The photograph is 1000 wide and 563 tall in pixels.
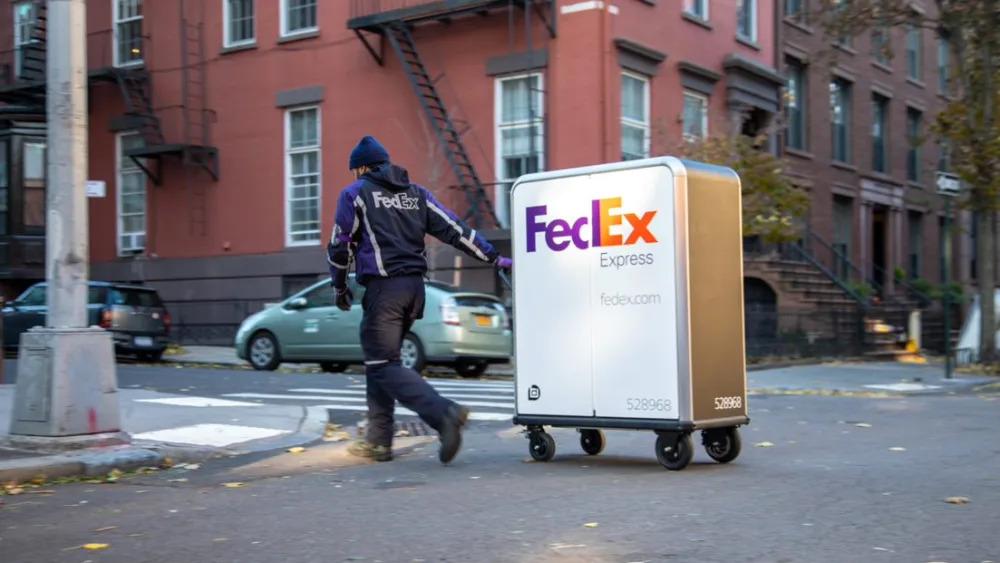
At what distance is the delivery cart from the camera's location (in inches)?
269

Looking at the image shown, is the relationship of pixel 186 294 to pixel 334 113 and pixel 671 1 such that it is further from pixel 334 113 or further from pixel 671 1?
pixel 671 1

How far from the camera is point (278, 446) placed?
27.4 ft

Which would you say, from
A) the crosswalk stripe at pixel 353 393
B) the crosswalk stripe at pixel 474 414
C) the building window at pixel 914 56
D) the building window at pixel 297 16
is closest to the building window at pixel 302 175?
the building window at pixel 297 16

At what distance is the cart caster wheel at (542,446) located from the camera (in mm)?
7465

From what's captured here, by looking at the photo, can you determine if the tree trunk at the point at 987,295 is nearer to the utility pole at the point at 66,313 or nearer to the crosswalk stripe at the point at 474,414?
the crosswalk stripe at the point at 474,414

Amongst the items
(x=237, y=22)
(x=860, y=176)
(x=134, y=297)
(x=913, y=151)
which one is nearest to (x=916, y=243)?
(x=913, y=151)

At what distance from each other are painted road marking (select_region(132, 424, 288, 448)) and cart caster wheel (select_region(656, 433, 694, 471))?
327 centimetres

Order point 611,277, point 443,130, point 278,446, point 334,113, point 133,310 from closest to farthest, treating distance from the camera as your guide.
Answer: point 611,277, point 278,446, point 133,310, point 443,130, point 334,113

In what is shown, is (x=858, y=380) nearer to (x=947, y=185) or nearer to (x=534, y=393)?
(x=947, y=185)

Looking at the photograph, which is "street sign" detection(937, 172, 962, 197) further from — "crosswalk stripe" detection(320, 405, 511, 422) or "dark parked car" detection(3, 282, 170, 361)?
"dark parked car" detection(3, 282, 170, 361)

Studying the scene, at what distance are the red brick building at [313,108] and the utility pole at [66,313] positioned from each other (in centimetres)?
1321

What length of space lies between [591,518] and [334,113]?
1926cm

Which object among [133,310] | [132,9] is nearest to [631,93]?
[133,310]

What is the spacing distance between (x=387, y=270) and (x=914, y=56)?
2974cm
